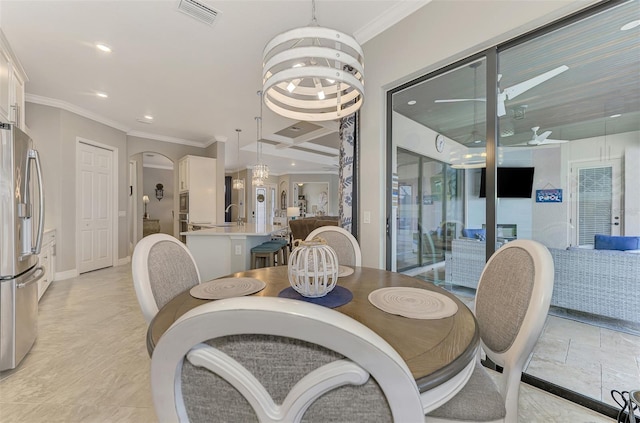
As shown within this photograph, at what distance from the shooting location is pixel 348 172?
289cm

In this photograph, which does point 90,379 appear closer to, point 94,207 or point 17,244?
point 17,244

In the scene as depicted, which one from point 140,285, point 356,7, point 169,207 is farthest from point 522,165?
point 169,207

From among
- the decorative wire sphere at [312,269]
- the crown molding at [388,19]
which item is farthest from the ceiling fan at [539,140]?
the decorative wire sphere at [312,269]

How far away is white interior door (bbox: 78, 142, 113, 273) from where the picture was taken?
4.65 metres

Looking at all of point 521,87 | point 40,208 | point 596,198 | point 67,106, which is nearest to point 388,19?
point 521,87

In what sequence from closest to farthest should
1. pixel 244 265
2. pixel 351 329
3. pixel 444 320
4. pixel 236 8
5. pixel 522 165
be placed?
pixel 351 329, pixel 444 320, pixel 236 8, pixel 522 165, pixel 244 265

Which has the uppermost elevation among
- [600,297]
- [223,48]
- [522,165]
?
[223,48]

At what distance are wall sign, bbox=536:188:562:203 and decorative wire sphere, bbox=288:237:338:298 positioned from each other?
7.88 ft

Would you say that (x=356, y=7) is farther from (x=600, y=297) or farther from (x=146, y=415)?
(x=600, y=297)

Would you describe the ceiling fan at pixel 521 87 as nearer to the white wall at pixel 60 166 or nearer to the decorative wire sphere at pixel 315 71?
the decorative wire sphere at pixel 315 71

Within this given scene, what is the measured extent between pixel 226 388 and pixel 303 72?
1268mm

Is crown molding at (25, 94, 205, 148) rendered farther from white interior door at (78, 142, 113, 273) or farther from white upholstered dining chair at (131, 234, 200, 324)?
white upholstered dining chair at (131, 234, 200, 324)

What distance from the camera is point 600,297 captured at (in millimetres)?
2568

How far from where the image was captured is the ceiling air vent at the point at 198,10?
224 cm
